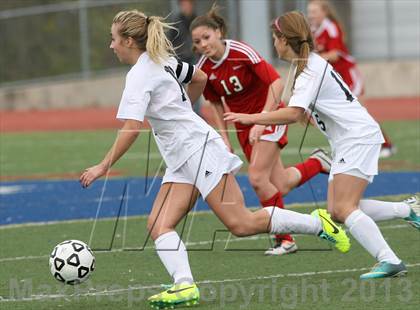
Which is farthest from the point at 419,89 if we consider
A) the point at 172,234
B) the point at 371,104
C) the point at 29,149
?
the point at 172,234

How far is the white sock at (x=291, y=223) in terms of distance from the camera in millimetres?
7723

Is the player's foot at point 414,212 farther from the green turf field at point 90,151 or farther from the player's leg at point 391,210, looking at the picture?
the green turf field at point 90,151

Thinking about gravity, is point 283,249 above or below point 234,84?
below

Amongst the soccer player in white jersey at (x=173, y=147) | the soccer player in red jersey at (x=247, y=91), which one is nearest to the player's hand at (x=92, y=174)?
the soccer player in white jersey at (x=173, y=147)

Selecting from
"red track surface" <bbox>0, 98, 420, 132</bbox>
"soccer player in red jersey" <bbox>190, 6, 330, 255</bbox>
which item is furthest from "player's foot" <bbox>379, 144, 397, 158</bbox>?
"soccer player in red jersey" <bbox>190, 6, 330, 255</bbox>

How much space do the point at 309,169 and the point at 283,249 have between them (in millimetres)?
1040

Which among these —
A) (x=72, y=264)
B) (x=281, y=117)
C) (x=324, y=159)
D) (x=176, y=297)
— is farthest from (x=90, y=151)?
(x=176, y=297)

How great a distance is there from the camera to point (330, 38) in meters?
15.3

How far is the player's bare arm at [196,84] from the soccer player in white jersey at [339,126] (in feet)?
1.71

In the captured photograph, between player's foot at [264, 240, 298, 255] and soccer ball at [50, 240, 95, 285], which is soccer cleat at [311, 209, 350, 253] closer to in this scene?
player's foot at [264, 240, 298, 255]

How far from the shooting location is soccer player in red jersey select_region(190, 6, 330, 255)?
9.33 metres

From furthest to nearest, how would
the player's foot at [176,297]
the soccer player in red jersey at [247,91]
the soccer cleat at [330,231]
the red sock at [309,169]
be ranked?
the red sock at [309,169]
the soccer player in red jersey at [247,91]
the soccer cleat at [330,231]
the player's foot at [176,297]

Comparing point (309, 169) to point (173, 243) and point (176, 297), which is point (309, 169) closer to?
point (173, 243)

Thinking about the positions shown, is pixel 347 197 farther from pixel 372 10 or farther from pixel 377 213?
pixel 372 10
